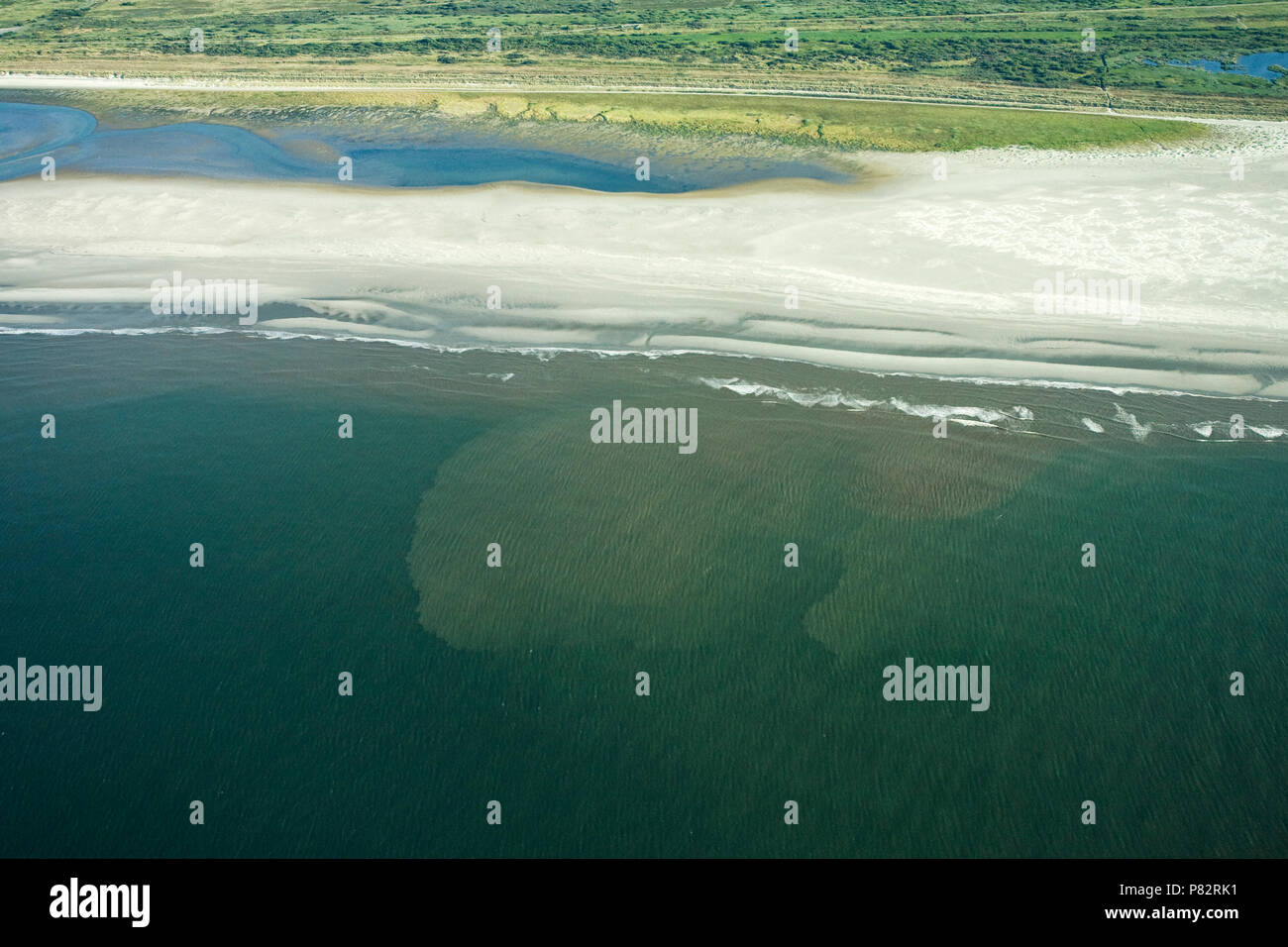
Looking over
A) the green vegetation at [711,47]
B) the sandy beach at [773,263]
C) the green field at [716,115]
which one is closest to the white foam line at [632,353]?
the sandy beach at [773,263]

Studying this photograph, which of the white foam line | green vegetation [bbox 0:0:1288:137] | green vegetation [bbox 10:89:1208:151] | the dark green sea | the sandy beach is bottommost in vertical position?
the dark green sea

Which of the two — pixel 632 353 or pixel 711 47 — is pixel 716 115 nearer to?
pixel 711 47

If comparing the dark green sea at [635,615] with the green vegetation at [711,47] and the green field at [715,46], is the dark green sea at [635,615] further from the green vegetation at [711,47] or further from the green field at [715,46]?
the green field at [715,46]

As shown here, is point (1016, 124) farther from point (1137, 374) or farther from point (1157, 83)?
point (1137, 374)

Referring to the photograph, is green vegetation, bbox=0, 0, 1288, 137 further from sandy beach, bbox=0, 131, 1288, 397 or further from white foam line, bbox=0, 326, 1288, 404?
white foam line, bbox=0, 326, 1288, 404

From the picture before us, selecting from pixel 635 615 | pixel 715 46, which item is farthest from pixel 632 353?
pixel 715 46

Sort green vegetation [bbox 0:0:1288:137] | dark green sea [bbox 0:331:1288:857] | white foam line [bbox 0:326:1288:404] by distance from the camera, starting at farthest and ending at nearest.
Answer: green vegetation [bbox 0:0:1288:137] → white foam line [bbox 0:326:1288:404] → dark green sea [bbox 0:331:1288:857]

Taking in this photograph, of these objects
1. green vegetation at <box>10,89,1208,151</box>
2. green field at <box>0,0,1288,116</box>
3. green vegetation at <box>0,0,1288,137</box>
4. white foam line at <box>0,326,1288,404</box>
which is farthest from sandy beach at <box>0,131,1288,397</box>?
green field at <box>0,0,1288,116</box>
